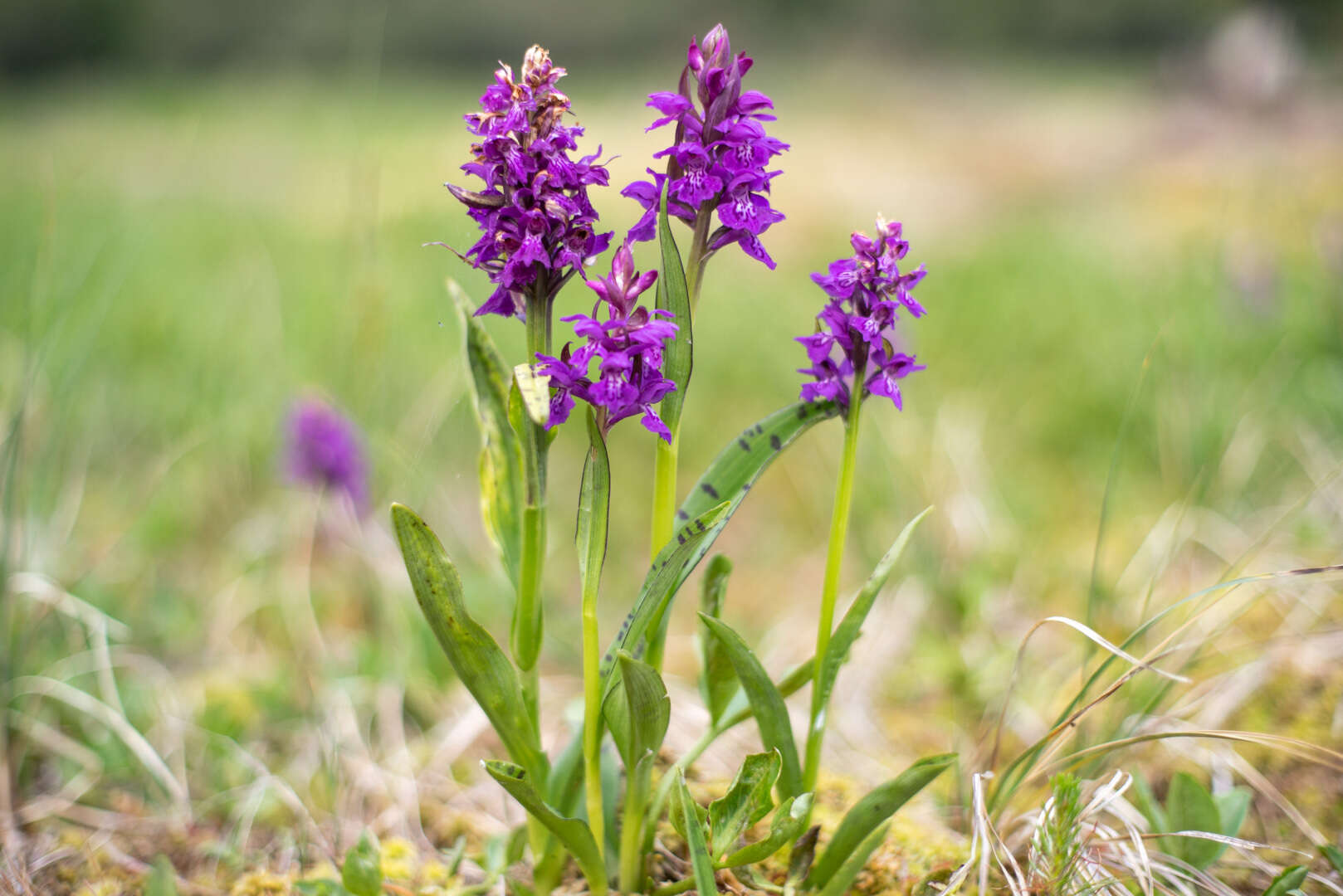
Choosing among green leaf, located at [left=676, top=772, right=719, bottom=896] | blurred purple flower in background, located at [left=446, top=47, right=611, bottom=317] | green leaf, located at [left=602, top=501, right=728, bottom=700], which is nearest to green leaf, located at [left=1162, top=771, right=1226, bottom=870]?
green leaf, located at [left=676, top=772, right=719, bottom=896]

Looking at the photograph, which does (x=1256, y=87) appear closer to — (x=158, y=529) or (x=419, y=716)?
(x=419, y=716)

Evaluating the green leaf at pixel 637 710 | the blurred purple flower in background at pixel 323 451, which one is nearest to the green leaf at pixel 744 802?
the green leaf at pixel 637 710

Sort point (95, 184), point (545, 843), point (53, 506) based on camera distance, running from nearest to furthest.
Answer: point (545, 843) < point (53, 506) < point (95, 184)

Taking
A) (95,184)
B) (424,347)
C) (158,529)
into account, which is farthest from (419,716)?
(95,184)

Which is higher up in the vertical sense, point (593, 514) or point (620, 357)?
point (620, 357)

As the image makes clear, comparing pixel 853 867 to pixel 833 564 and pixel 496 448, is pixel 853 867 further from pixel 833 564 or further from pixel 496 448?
pixel 496 448

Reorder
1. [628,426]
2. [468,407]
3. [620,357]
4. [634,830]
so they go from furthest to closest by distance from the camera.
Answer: [628,426] < [468,407] < [634,830] < [620,357]

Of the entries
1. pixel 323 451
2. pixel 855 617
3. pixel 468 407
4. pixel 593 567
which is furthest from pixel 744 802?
pixel 323 451
